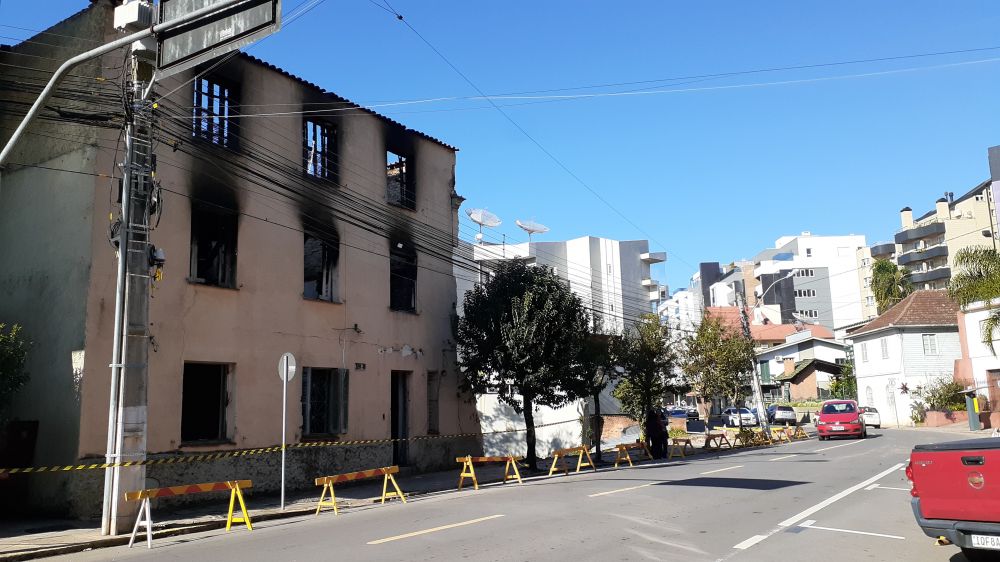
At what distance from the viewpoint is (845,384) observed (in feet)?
204

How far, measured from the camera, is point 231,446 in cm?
1706

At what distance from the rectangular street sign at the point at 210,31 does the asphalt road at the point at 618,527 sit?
6158 mm

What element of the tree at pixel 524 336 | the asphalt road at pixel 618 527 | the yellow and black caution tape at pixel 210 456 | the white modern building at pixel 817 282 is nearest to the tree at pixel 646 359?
the tree at pixel 524 336

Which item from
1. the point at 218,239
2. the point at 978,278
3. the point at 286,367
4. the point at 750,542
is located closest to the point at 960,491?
the point at 750,542

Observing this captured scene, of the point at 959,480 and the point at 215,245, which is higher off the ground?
the point at 215,245

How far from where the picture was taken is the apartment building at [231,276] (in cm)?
1492

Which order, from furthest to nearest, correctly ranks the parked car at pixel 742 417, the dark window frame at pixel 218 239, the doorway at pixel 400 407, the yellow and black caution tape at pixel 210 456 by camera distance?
the parked car at pixel 742 417, the doorway at pixel 400 407, the dark window frame at pixel 218 239, the yellow and black caution tape at pixel 210 456

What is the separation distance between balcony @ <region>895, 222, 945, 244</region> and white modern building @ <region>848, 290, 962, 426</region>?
3893 cm

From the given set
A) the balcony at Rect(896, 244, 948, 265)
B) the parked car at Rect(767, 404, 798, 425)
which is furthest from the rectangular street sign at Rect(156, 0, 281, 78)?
the balcony at Rect(896, 244, 948, 265)

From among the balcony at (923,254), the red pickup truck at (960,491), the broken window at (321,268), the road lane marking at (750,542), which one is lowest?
the road lane marking at (750,542)

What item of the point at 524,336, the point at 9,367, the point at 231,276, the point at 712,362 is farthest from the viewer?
the point at 712,362

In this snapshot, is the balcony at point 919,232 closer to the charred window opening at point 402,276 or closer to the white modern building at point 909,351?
the white modern building at point 909,351

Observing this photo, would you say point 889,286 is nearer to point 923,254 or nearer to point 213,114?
point 923,254

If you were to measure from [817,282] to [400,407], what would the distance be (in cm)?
9767
